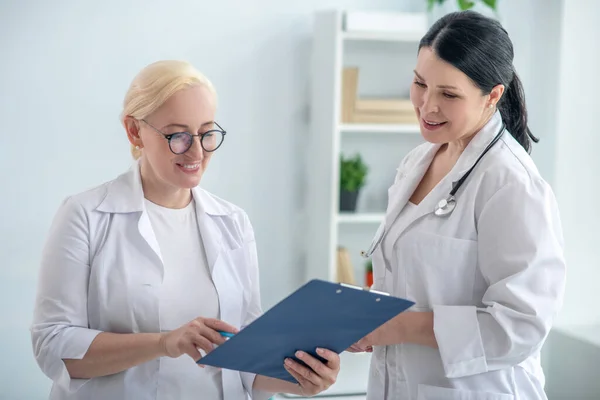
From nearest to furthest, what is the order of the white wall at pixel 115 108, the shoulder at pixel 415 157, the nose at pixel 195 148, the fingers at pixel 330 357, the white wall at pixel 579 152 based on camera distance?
the fingers at pixel 330 357
the nose at pixel 195 148
the shoulder at pixel 415 157
the white wall at pixel 115 108
the white wall at pixel 579 152

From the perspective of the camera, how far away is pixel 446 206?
1.70 metres

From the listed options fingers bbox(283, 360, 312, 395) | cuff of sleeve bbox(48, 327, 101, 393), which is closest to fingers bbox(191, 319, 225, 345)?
fingers bbox(283, 360, 312, 395)

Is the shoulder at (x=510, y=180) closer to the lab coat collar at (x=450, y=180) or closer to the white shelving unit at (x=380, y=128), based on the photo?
the lab coat collar at (x=450, y=180)

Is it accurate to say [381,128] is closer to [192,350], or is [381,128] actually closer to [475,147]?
[475,147]

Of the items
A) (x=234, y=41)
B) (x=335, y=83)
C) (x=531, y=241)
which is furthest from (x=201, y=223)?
(x=234, y=41)

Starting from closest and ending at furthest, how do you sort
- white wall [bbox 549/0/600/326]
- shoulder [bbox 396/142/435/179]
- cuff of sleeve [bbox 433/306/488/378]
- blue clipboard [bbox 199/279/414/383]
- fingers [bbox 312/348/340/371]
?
blue clipboard [bbox 199/279/414/383] < fingers [bbox 312/348/340/371] < cuff of sleeve [bbox 433/306/488/378] < shoulder [bbox 396/142/435/179] < white wall [bbox 549/0/600/326]

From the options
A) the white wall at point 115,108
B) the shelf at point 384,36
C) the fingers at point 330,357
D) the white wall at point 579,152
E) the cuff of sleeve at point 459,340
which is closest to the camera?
the fingers at point 330,357

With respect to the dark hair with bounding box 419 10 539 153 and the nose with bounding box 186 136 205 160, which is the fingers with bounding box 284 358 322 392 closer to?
the nose with bounding box 186 136 205 160

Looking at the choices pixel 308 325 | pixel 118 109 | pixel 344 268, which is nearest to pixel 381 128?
pixel 344 268

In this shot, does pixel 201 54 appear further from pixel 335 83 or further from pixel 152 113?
pixel 152 113

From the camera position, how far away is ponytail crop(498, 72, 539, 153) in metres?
1.84

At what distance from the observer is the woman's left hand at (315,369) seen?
151cm

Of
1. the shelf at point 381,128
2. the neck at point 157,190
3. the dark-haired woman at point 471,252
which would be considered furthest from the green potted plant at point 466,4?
the neck at point 157,190

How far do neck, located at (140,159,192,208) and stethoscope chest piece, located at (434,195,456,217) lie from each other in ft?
2.09
